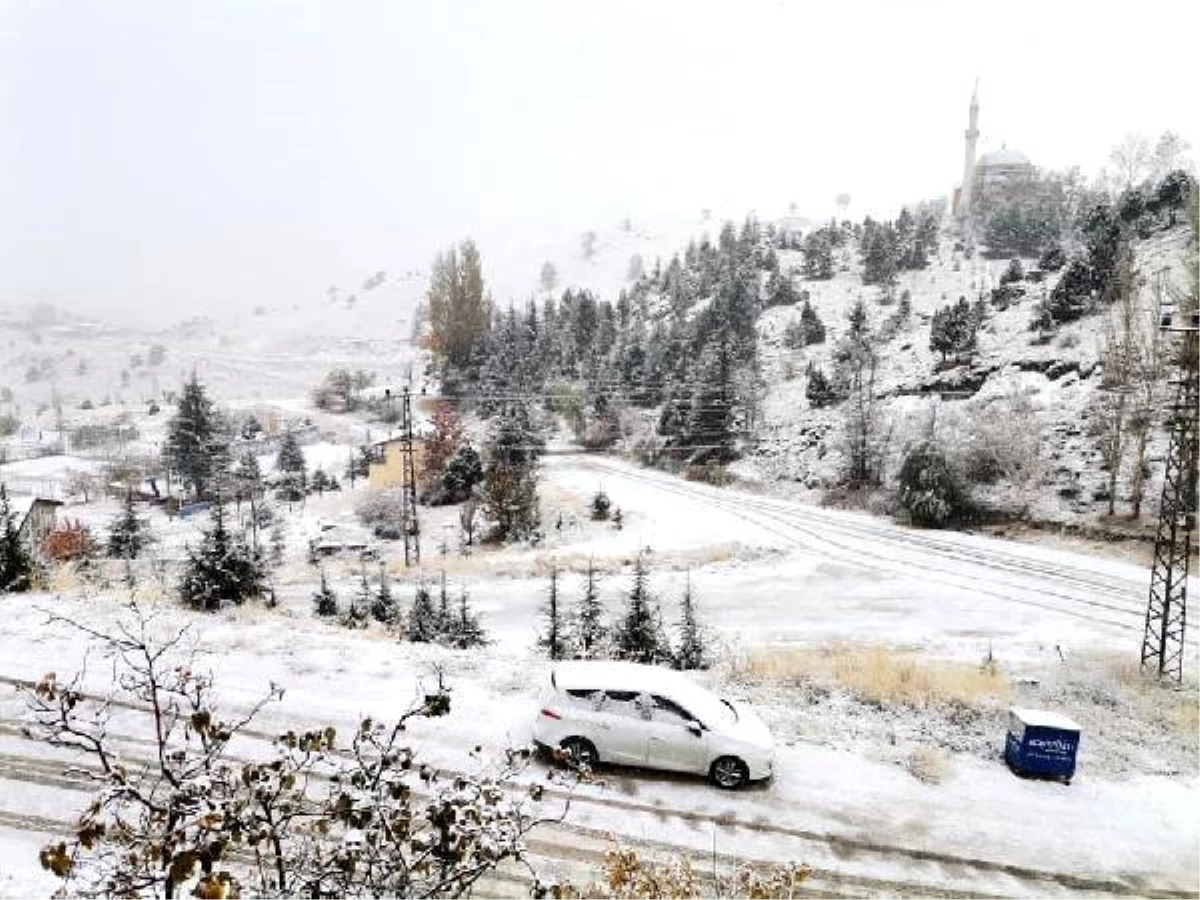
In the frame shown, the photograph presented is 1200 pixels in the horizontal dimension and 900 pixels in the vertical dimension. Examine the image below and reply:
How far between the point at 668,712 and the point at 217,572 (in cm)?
1562

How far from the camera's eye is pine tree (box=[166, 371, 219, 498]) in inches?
2404

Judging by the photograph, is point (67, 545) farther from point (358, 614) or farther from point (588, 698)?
point (588, 698)

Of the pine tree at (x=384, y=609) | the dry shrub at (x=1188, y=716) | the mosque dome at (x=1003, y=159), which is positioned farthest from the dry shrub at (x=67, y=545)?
the mosque dome at (x=1003, y=159)

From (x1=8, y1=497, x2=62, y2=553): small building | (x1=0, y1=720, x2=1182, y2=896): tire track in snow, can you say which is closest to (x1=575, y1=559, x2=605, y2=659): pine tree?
(x1=0, y1=720, x2=1182, y2=896): tire track in snow

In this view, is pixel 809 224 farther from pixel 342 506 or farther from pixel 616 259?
pixel 342 506

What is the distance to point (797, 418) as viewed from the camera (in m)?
54.0

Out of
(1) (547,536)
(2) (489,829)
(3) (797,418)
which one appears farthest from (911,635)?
(3) (797,418)

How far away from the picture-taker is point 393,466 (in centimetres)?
5491

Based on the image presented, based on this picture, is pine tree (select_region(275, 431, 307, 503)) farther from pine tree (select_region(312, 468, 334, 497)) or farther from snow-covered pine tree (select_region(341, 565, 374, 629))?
snow-covered pine tree (select_region(341, 565, 374, 629))

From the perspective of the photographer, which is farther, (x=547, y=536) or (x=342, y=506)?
(x=342, y=506)

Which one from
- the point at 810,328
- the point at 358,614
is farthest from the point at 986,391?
the point at 358,614

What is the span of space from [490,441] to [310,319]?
536 feet

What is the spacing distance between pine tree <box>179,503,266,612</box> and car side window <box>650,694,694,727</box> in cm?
1391

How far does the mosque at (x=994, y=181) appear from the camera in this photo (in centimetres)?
8925
